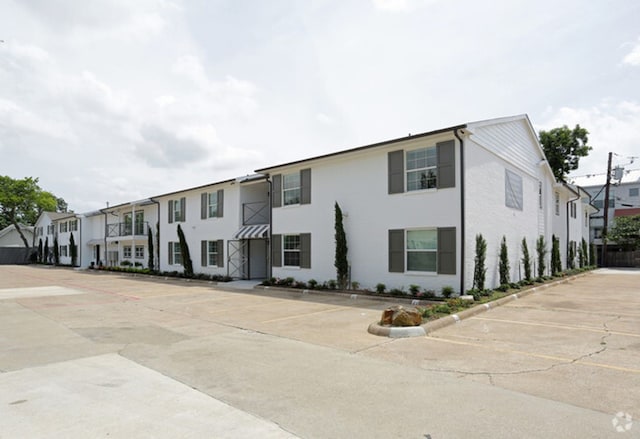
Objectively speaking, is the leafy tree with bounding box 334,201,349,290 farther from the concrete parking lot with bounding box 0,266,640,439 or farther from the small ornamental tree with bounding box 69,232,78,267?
the small ornamental tree with bounding box 69,232,78,267

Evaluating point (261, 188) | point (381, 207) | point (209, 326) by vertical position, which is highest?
point (261, 188)

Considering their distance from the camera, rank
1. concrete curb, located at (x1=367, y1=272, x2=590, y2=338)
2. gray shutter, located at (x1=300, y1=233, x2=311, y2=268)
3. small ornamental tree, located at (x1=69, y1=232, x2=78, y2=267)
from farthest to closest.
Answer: small ornamental tree, located at (x1=69, y1=232, x2=78, y2=267) < gray shutter, located at (x1=300, y1=233, x2=311, y2=268) < concrete curb, located at (x1=367, y1=272, x2=590, y2=338)

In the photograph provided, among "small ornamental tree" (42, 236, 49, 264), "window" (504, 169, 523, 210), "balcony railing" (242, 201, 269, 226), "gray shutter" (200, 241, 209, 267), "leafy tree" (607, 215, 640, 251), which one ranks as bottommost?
"small ornamental tree" (42, 236, 49, 264)

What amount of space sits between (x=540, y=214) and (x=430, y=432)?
20.2 m

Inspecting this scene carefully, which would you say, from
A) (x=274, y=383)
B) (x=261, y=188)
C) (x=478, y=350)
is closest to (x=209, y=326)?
(x=274, y=383)

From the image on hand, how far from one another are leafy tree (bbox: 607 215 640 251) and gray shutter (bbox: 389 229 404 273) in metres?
29.9

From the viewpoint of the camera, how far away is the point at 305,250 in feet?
57.6

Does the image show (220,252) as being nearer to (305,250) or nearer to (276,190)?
(276,190)

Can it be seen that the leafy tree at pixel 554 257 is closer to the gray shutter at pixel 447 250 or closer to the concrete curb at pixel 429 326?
the concrete curb at pixel 429 326

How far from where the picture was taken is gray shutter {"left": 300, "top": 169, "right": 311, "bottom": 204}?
17.6 meters

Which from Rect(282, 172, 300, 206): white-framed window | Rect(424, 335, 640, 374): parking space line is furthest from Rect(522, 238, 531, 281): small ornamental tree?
Rect(424, 335, 640, 374): parking space line

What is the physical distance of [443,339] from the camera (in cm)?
795

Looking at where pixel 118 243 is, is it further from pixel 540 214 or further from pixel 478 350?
pixel 478 350

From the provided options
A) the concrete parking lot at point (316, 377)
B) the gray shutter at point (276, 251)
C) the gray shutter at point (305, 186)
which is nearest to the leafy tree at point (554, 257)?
the concrete parking lot at point (316, 377)
